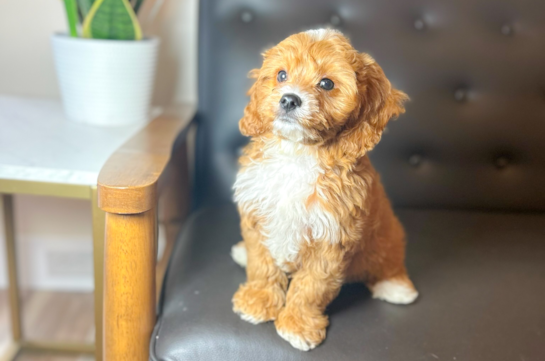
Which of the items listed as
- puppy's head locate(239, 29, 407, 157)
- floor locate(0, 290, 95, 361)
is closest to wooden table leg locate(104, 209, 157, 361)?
puppy's head locate(239, 29, 407, 157)

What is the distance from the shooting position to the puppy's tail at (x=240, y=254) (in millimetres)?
935

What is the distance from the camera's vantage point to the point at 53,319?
4.77 ft

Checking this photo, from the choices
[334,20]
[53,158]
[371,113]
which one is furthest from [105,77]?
[371,113]

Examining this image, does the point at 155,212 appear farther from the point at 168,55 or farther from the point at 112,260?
the point at 168,55

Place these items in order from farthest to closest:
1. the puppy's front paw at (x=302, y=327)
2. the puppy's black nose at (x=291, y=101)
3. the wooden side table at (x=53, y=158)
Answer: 1. the wooden side table at (x=53, y=158)
2. the puppy's front paw at (x=302, y=327)
3. the puppy's black nose at (x=291, y=101)

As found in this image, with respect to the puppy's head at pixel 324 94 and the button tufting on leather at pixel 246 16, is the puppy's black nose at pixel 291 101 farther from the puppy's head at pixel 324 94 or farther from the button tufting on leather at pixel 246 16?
the button tufting on leather at pixel 246 16

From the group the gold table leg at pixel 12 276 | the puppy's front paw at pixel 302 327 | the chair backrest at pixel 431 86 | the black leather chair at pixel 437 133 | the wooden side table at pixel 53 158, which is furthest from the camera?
the gold table leg at pixel 12 276

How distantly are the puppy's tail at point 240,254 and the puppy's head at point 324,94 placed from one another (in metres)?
0.31

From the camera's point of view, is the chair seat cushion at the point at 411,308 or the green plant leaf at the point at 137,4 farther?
the green plant leaf at the point at 137,4

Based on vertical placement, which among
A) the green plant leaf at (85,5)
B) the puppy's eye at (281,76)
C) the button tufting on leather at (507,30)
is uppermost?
the button tufting on leather at (507,30)

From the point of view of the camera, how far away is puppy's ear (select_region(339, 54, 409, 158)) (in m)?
0.70

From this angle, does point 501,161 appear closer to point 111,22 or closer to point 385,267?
point 385,267

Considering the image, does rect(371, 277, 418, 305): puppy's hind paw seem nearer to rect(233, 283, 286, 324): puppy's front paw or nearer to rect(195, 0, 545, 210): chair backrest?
rect(233, 283, 286, 324): puppy's front paw

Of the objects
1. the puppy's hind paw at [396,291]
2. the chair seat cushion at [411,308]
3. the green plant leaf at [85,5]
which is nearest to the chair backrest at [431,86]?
the chair seat cushion at [411,308]
